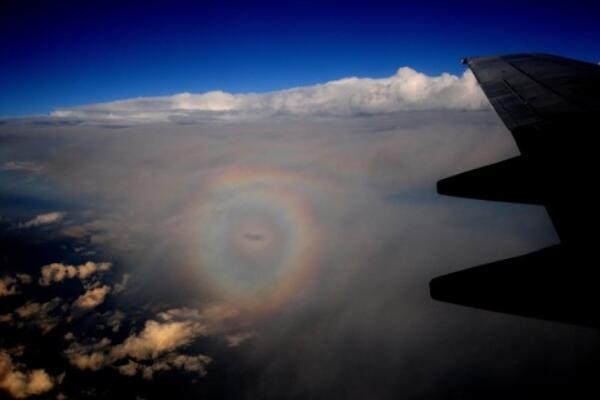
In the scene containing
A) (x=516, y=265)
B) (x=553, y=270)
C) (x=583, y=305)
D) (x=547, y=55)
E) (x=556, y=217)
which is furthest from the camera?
(x=547, y=55)

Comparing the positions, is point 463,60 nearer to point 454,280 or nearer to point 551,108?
point 551,108

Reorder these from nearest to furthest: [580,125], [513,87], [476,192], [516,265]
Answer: [516,265]
[476,192]
[580,125]
[513,87]

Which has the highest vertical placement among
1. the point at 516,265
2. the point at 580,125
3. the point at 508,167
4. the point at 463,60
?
the point at 463,60

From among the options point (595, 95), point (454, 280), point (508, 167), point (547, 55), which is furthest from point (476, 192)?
point (547, 55)

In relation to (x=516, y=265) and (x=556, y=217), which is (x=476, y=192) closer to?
(x=556, y=217)

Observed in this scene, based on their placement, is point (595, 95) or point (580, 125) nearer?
point (580, 125)

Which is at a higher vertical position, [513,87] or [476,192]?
[513,87]

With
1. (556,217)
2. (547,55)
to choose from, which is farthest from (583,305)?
(547,55)
